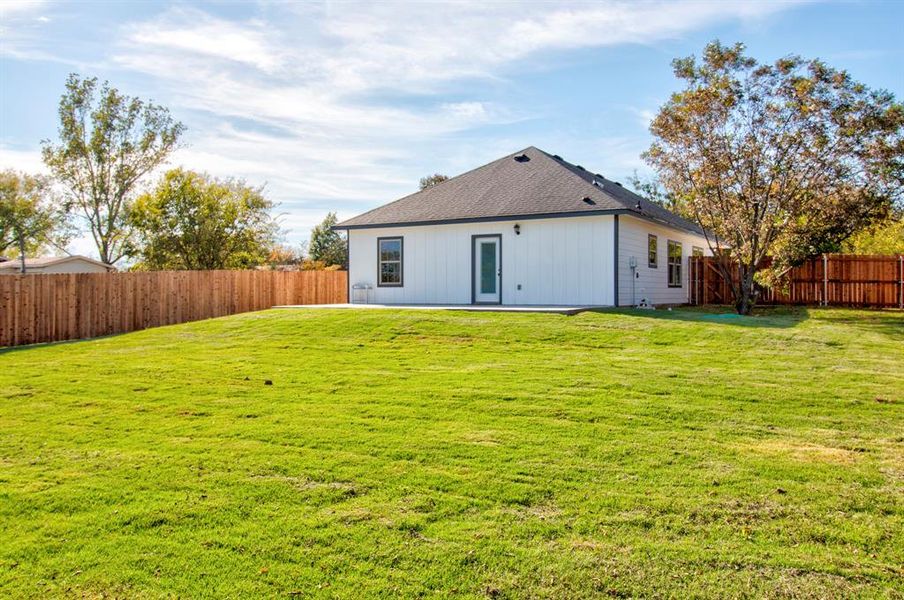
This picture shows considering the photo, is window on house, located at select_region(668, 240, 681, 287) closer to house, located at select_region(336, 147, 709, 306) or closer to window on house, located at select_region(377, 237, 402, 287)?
house, located at select_region(336, 147, 709, 306)

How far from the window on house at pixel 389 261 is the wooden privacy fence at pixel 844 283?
32.3 ft

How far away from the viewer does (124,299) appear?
16.2 m

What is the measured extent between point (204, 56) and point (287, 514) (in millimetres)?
15466

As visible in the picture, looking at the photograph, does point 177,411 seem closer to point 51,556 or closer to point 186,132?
point 51,556

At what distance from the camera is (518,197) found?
58.3 ft

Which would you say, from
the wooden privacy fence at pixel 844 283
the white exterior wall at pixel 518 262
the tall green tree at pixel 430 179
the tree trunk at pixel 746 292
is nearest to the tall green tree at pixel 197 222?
the white exterior wall at pixel 518 262

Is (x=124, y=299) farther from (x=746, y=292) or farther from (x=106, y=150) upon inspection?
(x=106, y=150)

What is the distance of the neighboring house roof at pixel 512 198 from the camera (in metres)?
16.5

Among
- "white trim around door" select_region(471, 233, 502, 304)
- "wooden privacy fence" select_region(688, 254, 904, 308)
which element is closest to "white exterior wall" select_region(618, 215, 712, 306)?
"wooden privacy fence" select_region(688, 254, 904, 308)

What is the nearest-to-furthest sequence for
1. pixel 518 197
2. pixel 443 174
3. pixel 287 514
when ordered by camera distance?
pixel 287 514 < pixel 518 197 < pixel 443 174

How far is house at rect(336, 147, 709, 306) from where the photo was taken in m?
16.3

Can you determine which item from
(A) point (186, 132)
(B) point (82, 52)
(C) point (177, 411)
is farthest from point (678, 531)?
(A) point (186, 132)

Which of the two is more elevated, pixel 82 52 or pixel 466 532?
pixel 82 52

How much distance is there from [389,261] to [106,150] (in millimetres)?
21348
